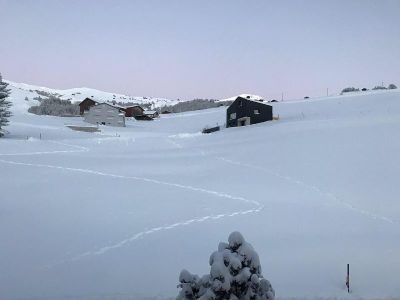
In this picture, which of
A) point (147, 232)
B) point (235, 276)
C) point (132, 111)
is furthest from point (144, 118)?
point (235, 276)

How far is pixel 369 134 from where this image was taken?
1564 inches

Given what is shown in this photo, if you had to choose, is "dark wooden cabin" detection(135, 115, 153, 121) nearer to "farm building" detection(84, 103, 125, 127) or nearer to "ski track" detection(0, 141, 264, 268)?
"farm building" detection(84, 103, 125, 127)

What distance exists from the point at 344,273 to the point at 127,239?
943 cm

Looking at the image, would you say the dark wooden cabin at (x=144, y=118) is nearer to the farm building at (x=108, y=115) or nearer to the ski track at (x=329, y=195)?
the farm building at (x=108, y=115)

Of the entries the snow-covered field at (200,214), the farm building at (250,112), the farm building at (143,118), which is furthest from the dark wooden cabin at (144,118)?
the snow-covered field at (200,214)

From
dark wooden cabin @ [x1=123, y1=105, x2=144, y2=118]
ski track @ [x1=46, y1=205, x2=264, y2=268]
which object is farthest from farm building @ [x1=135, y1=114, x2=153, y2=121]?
ski track @ [x1=46, y1=205, x2=264, y2=268]

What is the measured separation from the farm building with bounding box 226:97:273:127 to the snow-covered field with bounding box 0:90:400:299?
20459mm

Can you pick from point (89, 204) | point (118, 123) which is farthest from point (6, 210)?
point (118, 123)

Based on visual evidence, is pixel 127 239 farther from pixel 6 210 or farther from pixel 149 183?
pixel 149 183

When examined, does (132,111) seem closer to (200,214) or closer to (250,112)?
(250,112)

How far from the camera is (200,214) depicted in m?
22.1

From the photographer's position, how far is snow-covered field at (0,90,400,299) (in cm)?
1443

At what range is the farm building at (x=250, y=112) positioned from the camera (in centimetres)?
6406

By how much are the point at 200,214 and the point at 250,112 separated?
44052mm
